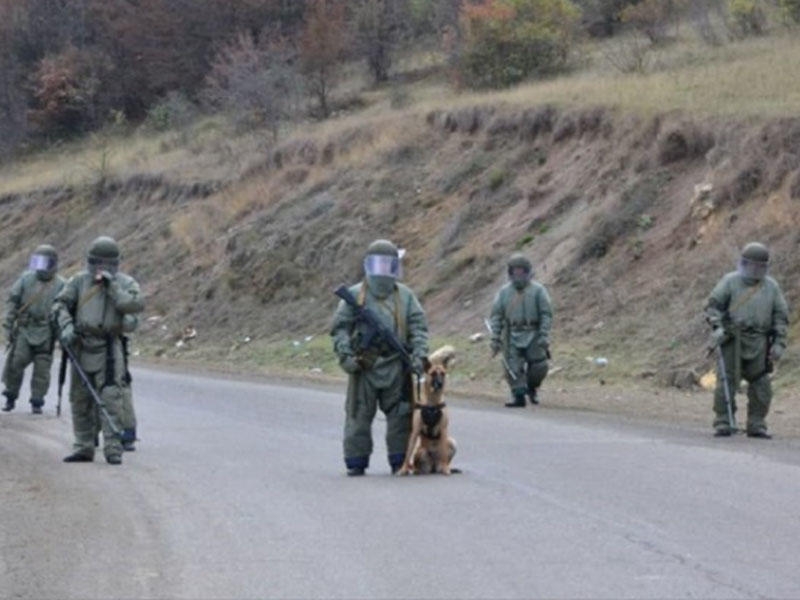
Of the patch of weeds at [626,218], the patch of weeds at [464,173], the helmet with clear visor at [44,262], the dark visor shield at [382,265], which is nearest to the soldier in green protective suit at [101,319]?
the dark visor shield at [382,265]

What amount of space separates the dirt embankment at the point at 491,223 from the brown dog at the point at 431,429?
10.5 metres

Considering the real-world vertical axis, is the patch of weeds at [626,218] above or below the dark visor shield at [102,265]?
above

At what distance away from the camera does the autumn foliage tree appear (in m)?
60.4

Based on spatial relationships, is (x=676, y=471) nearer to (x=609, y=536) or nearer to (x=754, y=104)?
(x=609, y=536)

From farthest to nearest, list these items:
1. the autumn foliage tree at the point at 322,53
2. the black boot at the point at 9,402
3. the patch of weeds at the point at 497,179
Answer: the autumn foliage tree at the point at 322,53, the patch of weeds at the point at 497,179, the black boot at the point at 9,402

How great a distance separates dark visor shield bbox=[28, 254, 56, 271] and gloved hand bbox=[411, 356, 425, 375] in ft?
28.6

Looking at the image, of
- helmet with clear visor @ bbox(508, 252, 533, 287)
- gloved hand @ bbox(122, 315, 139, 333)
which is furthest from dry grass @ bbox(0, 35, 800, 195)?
gloved hand @ bbox(122, 315, 139, 333)

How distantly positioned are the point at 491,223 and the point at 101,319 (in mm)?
21994

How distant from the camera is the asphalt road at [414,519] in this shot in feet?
33.5

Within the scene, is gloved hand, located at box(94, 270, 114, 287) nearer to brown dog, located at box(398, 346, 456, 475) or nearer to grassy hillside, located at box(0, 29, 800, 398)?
brown dog, located at box(398, 346, 456, 475)

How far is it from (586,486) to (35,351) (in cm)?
1073

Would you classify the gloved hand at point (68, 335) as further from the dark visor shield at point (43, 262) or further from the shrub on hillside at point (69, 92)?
the shrub on hillside at point (69, 92)

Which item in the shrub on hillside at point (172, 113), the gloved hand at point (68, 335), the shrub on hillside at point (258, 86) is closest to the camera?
the gloved hand at point (68, 335)

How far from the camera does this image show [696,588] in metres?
9.81
